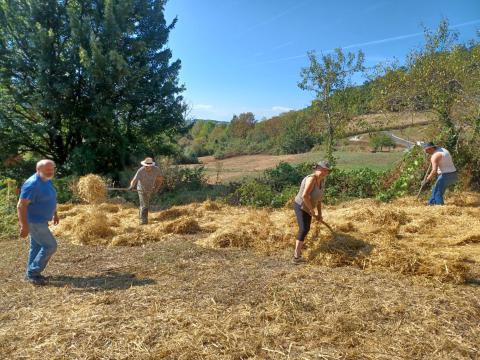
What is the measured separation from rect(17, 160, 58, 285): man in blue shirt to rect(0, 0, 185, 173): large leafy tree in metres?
7.92

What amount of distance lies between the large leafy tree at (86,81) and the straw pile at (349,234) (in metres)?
5.37

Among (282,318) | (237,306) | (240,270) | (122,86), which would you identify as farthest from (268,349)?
(122,86)

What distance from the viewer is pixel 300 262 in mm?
5098

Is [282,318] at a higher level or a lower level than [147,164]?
lower

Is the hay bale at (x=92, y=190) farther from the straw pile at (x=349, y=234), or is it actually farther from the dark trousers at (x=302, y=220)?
the dark trousers at (x=302, y=220)

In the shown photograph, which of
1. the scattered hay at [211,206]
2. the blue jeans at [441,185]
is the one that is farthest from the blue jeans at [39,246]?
the blue jeans at [441,185]

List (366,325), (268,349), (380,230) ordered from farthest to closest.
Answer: (380,230), (366,325), (268,349)

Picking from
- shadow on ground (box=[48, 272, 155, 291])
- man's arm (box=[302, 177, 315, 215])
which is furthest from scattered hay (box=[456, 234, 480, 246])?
shadow on ground (box=[48, 272, 155, 291])

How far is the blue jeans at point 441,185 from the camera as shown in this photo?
288 inches

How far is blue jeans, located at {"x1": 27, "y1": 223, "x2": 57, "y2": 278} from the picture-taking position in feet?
14.8

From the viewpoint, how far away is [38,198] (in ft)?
14.5

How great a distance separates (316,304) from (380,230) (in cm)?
248

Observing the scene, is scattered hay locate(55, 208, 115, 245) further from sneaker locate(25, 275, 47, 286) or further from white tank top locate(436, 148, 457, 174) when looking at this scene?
white tank top locate(436, 148, 457, 174)

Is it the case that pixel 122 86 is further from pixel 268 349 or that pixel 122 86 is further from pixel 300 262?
pixel 268 349
